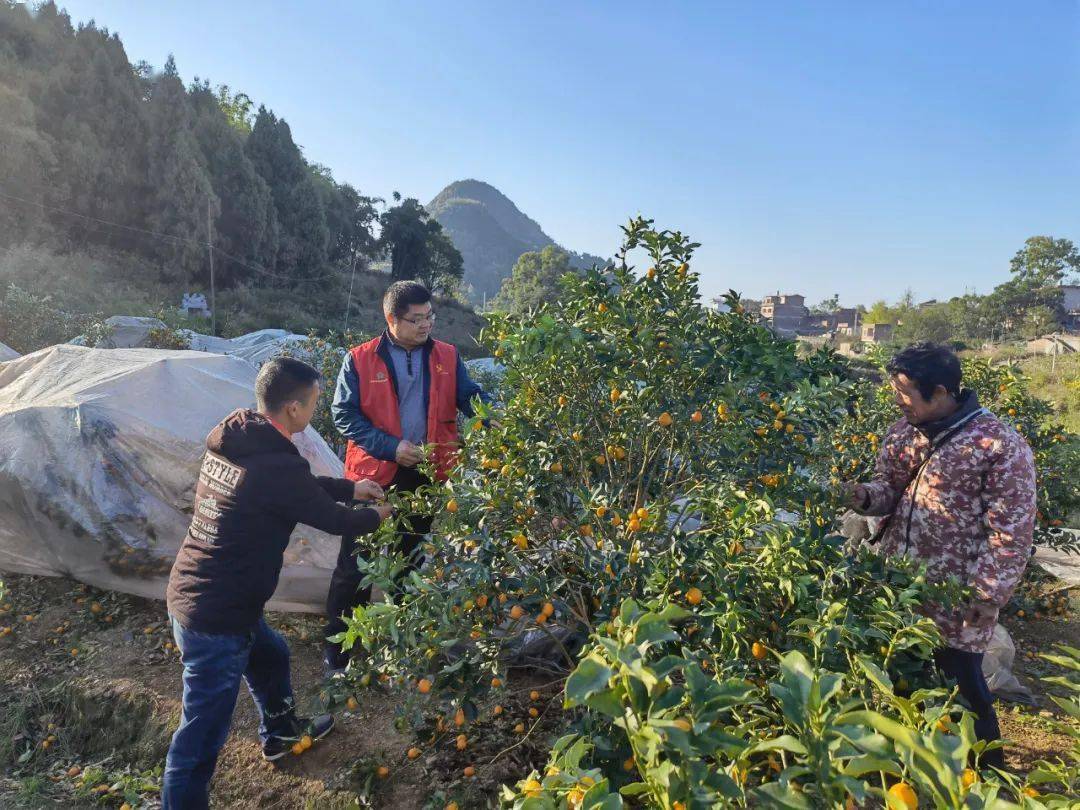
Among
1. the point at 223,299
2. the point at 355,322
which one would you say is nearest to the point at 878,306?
the point at 355,322

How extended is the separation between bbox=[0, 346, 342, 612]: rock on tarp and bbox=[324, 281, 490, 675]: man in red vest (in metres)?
0.69

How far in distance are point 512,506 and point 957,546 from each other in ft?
4.90

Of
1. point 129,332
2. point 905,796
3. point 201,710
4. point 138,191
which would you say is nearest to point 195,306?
point 138,191

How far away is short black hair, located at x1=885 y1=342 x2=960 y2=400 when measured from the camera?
218 cm

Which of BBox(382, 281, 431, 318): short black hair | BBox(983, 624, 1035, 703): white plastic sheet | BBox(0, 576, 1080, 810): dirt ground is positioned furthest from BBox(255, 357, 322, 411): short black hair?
BBox(983, 624, 1035, 703): white plastic sheet

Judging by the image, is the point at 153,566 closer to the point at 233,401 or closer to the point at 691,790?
the point at 233,401

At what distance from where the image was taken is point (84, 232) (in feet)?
70.5

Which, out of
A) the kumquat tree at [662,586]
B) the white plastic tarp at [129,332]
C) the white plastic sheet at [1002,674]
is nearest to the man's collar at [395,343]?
the kumquat tree at [662,586]

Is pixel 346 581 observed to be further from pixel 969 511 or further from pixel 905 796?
pixel 905 796

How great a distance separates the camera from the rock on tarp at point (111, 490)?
3527mm

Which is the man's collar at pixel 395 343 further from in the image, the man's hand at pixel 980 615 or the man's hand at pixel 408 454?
the man's hand at pixel 980 615

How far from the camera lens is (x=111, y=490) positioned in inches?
140

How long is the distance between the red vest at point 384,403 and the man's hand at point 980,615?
1.97m

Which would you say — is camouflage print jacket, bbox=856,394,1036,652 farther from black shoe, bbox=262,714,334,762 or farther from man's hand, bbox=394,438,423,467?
black shoe, bbox=262,714,334,762
